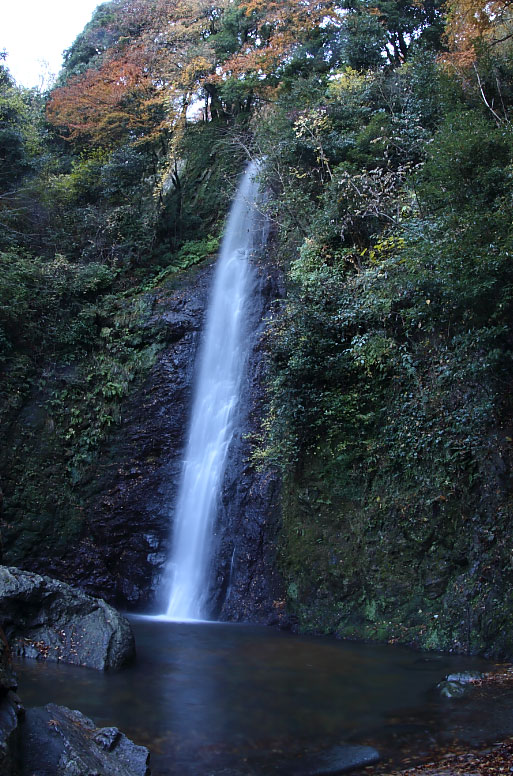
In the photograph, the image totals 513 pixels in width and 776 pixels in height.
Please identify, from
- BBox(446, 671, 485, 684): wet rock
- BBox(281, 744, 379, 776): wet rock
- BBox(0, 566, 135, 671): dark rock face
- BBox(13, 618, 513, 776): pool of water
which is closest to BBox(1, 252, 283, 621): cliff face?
BBox(13, 618, 513, 776): pool of water

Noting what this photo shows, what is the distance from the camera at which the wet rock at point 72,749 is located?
3.64 meters

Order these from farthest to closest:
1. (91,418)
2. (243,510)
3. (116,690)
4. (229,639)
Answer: (91,418), (243,510), (229,639), (116,690)

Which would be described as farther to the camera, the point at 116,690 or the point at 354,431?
the point at 354,431

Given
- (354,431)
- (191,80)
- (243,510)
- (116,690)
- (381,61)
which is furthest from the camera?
(191,80)

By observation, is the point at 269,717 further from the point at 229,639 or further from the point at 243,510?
the point at 243,510

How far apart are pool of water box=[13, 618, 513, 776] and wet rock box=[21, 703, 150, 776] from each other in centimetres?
51

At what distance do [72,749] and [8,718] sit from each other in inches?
18.3

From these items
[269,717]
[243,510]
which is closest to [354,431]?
[243,510]

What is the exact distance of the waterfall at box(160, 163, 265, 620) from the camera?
12031 mm

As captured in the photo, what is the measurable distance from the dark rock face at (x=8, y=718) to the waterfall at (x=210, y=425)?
7.73 metres

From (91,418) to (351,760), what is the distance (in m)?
11.5

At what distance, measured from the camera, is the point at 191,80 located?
64.1ft

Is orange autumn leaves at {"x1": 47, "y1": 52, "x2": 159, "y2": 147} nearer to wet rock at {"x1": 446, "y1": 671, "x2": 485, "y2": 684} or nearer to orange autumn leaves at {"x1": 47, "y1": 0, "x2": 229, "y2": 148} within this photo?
orange autumn leaves at {"x1": 47, "y1": 0, "x2": 229, "y2": 148}

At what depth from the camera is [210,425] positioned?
13.5 meters
